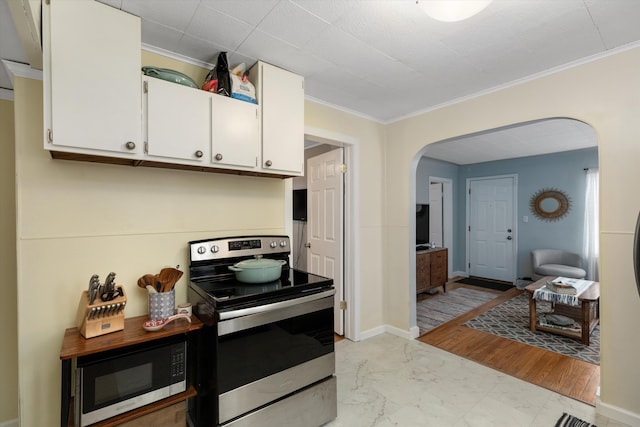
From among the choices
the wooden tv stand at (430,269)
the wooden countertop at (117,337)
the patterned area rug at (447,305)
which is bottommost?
the patterned area rug at (447,305)

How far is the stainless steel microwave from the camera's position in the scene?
1.33 m

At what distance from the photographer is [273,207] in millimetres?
2441

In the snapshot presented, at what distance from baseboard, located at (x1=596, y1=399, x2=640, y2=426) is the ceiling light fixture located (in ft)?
8.38

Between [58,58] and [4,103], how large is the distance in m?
0.89

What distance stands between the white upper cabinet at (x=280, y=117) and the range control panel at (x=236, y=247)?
0.54 meters

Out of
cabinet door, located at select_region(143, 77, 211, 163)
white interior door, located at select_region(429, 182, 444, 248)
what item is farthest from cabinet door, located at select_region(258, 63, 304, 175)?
white interior door, located at select_region(429, 182, 444, 248)

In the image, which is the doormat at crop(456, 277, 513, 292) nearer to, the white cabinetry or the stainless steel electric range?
the stainless steel electric range

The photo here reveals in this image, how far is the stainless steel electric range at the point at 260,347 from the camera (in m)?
1.51

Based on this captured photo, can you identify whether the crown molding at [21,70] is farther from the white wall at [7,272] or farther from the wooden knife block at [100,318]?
the wooden knife block at [100,318]

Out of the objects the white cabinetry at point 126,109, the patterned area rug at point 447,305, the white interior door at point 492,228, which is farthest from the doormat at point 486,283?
the white cabinetry at point 126,109

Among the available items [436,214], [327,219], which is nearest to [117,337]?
[327,219]

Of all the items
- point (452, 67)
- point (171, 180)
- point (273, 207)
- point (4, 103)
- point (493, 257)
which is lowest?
point (493, 257)

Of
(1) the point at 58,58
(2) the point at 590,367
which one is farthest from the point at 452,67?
(2) the point at 590,367

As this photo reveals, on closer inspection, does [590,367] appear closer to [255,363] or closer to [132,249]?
[255,363]
